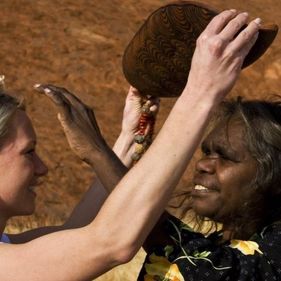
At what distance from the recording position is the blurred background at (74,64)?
23.2ft

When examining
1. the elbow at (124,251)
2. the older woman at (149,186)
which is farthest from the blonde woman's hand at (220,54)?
the elbow at (124,251)

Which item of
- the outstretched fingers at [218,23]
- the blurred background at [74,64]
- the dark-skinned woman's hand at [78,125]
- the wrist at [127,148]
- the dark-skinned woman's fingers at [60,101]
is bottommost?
the blurred background at [74,64]

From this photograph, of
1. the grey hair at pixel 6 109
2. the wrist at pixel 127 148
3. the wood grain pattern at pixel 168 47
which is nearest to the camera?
the wood grain pattern at pixel 168 47

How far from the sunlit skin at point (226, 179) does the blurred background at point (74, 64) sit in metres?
3.41

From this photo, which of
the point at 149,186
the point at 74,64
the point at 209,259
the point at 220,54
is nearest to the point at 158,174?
the point at 149,186

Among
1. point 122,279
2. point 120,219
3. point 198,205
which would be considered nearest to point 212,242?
point 198,205

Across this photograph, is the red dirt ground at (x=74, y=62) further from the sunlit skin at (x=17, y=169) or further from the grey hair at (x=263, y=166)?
the sunlit skin at (x=17, y=169)

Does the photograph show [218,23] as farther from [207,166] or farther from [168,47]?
[207,166]

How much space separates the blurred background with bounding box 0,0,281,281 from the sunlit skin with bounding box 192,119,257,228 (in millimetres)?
3410

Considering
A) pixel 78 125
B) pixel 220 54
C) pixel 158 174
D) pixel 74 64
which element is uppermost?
pixel 220 54

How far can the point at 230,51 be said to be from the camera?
2.44 meters

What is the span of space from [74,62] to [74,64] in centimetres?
4

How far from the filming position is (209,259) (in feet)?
9.20

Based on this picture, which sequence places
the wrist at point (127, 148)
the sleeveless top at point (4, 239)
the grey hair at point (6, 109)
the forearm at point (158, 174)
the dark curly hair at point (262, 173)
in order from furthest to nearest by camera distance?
1. the wrist at point (127, 148)
2. the sleeveless top at point (4, 239)
3. the dark curly hair at point (262, 173)
4. the grey hair at point (6, 109)
5. the forearm at point (158, 174)
